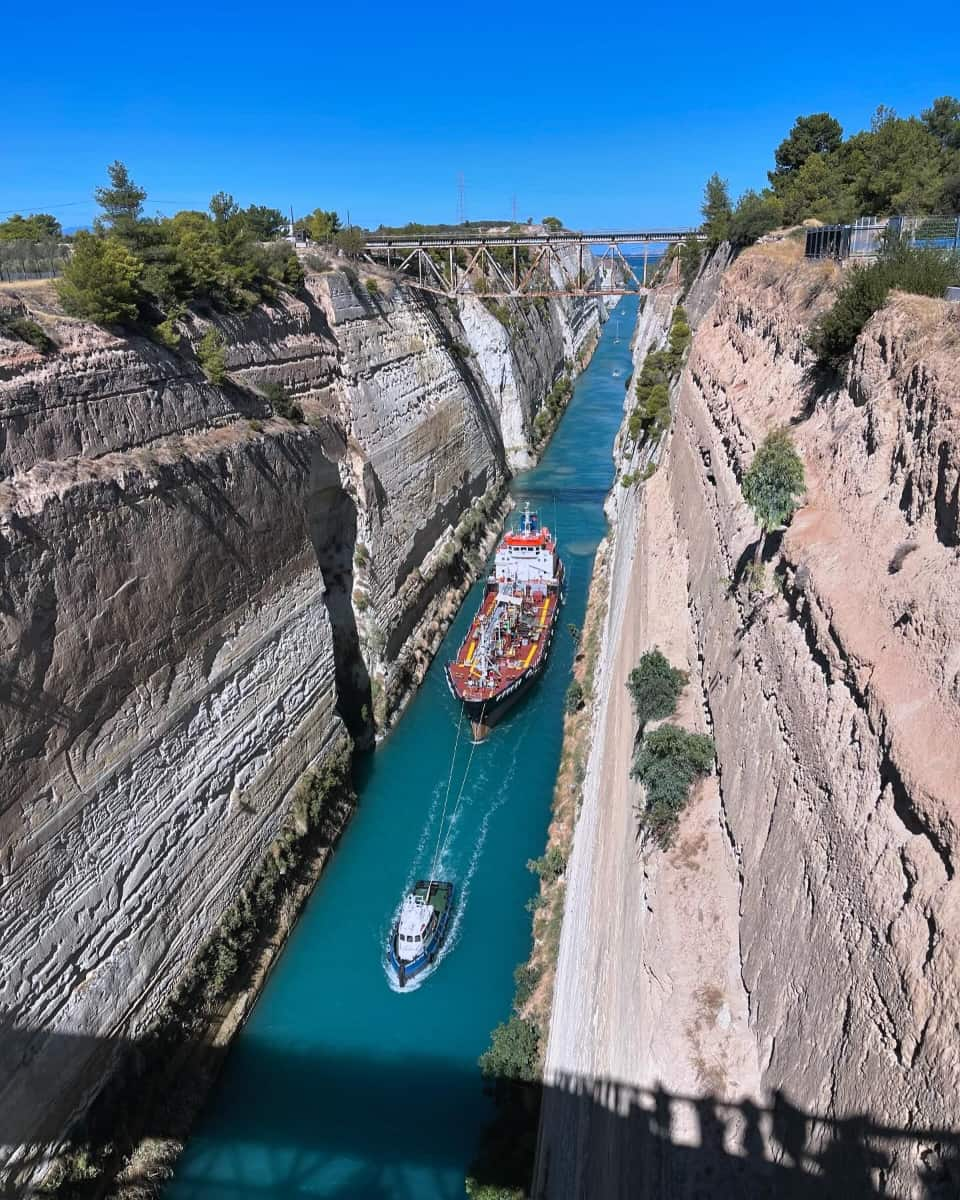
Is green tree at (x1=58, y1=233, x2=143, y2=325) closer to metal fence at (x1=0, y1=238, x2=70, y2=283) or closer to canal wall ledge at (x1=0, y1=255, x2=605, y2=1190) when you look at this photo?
canal wall ledge at (x1=0, y1=255, x2=605, y2=1190)

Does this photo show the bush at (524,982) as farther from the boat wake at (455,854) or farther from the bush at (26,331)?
the bush at (26,331)

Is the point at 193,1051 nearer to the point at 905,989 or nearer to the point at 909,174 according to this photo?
the point at 905,989

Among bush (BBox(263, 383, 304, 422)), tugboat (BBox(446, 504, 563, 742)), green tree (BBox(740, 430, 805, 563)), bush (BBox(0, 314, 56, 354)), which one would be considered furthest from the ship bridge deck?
bush (BBox(0, 314, 56, 354))

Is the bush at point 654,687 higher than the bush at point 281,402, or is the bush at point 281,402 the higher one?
the bush at point 281,402

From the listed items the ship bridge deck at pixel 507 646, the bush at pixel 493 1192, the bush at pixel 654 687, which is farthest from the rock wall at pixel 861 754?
the ship bridge deck at pixel 507 646

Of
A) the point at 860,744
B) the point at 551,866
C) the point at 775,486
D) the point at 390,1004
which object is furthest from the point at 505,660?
the point at 860,744

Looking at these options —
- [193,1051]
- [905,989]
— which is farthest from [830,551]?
[193,1051]

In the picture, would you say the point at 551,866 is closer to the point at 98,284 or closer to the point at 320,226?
the point at 98,284
